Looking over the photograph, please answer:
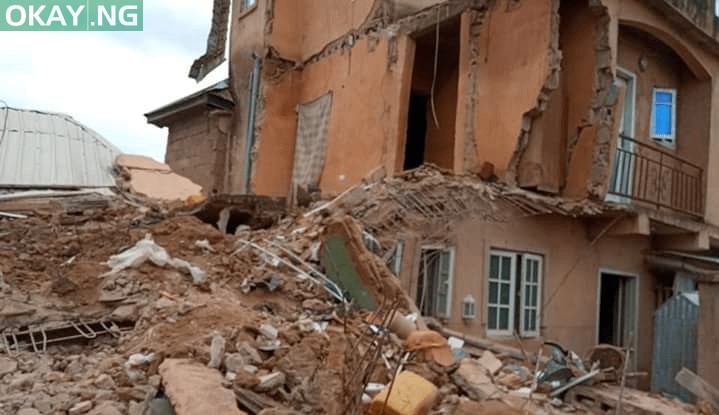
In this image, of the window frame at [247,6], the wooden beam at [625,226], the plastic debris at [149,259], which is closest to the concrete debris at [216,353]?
the plastic debris at [149,259]

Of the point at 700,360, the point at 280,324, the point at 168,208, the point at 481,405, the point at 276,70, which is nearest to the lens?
the point at 481,405

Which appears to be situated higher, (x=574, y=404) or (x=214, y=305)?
(x=214, y=305)

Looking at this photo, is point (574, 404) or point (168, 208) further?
point (168, 208)

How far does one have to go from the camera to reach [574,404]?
5895mm

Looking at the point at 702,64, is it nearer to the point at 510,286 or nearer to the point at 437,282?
the point at 510,286

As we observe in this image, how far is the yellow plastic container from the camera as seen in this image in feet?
14.0

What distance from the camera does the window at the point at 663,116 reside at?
37.7 ft

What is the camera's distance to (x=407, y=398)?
4.36 m

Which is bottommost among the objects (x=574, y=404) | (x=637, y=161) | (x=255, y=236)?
(x=574, y=404)

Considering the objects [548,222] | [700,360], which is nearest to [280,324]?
[700,360]

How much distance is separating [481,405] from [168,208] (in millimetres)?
7872

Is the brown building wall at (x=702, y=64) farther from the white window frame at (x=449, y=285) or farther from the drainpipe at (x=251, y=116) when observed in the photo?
the drainpipe at (x=251, y=116)

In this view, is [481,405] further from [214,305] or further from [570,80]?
[570,80]

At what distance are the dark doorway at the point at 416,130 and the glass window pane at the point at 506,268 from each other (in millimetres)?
4263
